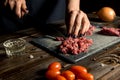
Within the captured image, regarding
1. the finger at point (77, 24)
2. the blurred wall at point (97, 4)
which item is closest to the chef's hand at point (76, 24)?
the finger at point (77, 24)

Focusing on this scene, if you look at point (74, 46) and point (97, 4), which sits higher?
point (74, 46)

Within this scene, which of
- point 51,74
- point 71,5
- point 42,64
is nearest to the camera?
point 51,74

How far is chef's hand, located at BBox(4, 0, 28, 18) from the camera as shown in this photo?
1280 mm

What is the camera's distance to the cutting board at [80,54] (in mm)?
1114

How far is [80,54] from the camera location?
113 cm

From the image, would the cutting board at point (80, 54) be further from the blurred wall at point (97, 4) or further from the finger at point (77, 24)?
the blurred wall at point (97, 4)

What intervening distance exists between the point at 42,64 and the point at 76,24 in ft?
1.24

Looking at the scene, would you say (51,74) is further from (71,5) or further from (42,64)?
(71,5)

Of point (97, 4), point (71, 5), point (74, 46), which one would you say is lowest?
point (97, 4)

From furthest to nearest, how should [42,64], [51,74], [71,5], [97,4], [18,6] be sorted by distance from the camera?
1. [97,4]
2. [71,5]
3. [18,6]
4. [42,64]
5. [51,74]

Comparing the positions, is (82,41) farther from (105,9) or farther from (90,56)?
(105,9)

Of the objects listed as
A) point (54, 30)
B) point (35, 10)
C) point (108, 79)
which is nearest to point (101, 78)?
point (108, 79)

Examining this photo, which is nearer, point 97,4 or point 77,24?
point 77,24

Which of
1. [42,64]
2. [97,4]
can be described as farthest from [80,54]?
[97,4]
